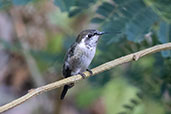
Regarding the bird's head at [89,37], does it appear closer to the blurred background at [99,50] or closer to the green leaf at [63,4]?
the blurred background at [99,50]

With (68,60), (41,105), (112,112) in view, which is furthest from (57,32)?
(68,60)

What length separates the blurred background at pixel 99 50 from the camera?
3.04 metres

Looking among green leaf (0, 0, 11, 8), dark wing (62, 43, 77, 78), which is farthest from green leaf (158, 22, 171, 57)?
green leaf (0, 0, 11, 8)

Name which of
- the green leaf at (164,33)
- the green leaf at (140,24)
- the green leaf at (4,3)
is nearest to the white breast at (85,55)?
the green leaf at (140,24)

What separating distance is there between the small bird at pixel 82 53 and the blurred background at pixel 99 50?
9 cm

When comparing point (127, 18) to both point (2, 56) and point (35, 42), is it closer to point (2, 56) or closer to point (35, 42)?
point (35, 42)

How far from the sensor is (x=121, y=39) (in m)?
3.18

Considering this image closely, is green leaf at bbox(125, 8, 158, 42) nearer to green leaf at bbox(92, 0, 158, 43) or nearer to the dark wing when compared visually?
green leaf at bbox(92, 0, 158, 43)

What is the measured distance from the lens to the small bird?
10.2 feet

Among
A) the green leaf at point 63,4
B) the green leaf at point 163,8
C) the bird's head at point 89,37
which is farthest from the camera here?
the bird's head at point 89,37

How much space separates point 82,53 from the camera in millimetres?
3152

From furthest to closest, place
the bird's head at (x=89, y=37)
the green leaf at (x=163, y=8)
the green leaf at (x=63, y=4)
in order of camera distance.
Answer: the bird's head at (x=89, y=37) < the green leaf at (x=163, y=8) < the green leaf at (x=63, y=4)

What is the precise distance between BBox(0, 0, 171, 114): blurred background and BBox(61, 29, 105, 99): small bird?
9 cm

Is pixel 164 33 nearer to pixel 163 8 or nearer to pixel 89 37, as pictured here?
pixel 163 8
